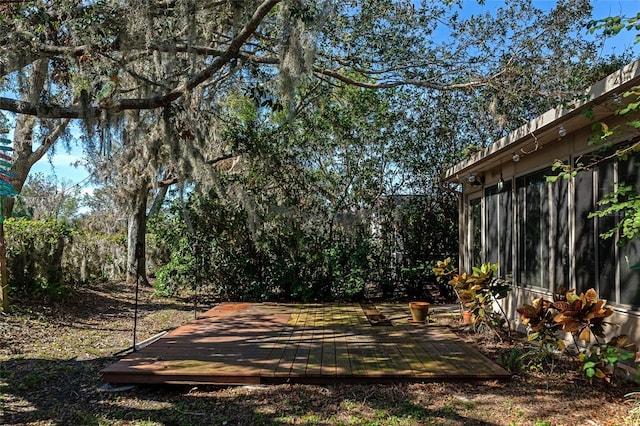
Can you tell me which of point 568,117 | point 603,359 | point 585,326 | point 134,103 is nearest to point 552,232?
point 568,117

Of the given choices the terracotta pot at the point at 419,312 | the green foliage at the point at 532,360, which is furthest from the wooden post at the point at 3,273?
the green foliage at the point at 532,360

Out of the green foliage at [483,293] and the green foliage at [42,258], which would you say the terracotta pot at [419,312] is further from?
the green foliage at [42,258]

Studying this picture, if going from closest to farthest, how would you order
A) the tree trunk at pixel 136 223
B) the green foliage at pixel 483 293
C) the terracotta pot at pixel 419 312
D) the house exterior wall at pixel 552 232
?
1. the house exterior wall at pixel 552 232
2. the green foliage at pixel 483 293
3. the terracotta pot at pixel 419 312
4. the tree trunk at pixel 136 223

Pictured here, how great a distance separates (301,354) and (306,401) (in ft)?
3.36

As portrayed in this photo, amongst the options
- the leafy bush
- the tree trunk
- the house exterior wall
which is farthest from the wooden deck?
the tree trunk

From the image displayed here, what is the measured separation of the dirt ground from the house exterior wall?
84 cm

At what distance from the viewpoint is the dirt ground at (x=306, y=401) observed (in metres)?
3.18

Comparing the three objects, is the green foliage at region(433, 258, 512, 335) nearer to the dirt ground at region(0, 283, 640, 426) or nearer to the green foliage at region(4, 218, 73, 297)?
the dirt ground at region(0, 283, 640, 426)

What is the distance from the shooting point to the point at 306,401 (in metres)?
3.50

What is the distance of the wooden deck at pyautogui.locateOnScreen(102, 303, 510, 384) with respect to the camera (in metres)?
3.87

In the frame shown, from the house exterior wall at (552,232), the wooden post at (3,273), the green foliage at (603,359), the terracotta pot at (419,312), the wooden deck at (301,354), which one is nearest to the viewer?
the green foliage at (603,359)

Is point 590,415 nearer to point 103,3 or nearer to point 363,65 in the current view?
point 103,3

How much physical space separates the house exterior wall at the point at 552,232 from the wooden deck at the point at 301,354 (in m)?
1.17

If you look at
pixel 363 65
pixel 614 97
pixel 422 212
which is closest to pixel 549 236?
pixel 614 97
